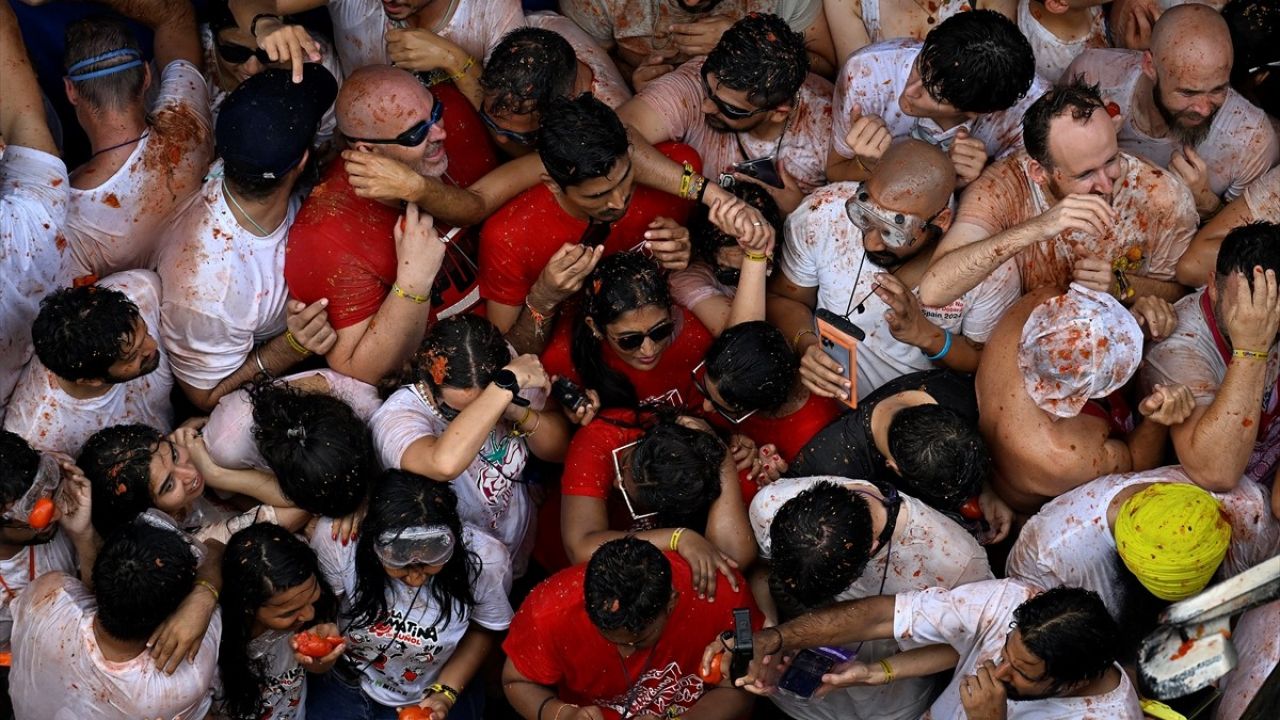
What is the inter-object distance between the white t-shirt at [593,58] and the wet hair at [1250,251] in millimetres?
2624

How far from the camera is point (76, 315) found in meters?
4.83

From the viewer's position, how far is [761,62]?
18.1ft

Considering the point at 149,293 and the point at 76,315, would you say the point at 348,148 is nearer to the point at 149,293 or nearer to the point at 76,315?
the point at 149,293

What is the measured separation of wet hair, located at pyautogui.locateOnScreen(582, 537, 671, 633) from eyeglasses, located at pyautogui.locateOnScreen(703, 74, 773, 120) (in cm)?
198

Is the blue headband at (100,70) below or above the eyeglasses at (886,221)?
above

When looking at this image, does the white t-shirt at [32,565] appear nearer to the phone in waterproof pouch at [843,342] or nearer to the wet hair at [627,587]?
the wet hair at [627,587]

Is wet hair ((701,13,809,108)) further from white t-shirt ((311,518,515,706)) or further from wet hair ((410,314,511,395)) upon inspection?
white t-shirt ((311,518,515,706))

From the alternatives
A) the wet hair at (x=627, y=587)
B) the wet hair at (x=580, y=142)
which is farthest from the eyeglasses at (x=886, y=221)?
the wet hair at (x=627, y=587)

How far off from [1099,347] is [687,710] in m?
2.03

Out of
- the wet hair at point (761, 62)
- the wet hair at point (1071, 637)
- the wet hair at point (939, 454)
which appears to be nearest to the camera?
the wet hair at point (1071, 637)

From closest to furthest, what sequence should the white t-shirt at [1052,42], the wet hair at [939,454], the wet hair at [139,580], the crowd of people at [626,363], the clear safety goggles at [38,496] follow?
1. the wet hair at [139,580]
2. the clear safety goggles at [38,496]
3. the crowd of people at [626,363]
4. the wet hair at [939,454]
5. the white t-shirt at [1052,42]

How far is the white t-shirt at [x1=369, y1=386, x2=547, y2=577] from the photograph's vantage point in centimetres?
512

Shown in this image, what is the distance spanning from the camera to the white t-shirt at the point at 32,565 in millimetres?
4797

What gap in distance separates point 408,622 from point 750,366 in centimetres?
163
